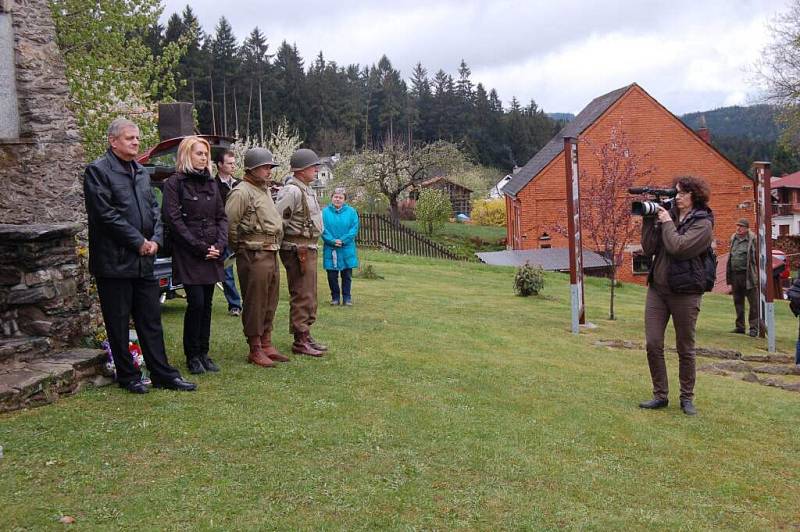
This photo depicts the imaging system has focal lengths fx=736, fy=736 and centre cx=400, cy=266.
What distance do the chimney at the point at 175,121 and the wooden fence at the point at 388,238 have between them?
819 inches

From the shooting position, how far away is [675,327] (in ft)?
22.3

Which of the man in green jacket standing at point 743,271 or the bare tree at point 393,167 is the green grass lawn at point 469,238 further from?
the man in green jacket standing at point 743,271

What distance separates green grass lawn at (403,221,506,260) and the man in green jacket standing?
87.4ft

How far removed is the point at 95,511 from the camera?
4.03 m

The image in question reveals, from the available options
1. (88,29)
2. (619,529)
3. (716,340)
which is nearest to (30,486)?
(619,529)

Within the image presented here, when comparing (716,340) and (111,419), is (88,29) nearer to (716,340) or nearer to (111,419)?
(111,419)

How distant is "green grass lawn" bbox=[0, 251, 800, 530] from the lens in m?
4.25

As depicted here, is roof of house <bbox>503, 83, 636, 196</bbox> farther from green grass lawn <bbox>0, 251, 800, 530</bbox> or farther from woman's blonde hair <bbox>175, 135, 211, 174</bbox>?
woman's blonde hair <bbox>175, 135, 211, 174</bbox>

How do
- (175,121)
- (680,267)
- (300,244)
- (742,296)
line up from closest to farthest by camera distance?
(680,267) → (300,244) → (175,121) → (742,296)

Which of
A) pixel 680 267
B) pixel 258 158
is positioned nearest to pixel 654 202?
pixel 680 267

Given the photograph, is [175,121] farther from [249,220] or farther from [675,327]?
[675,327]

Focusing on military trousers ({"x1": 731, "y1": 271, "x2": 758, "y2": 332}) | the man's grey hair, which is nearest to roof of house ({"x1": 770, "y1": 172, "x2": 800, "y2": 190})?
military trousers ({"x1": 731, "y1": 271, "x2": 758, "y2": 332})

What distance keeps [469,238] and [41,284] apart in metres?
44.5

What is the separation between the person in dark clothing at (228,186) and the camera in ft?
25.9
